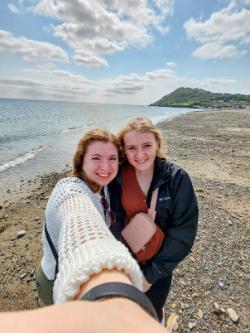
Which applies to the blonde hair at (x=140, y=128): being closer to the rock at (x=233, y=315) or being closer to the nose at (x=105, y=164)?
the nose at (x=105, y=164)

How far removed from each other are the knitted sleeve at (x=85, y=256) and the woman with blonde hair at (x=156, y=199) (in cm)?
133

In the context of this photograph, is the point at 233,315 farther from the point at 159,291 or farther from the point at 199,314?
the point at 159,291

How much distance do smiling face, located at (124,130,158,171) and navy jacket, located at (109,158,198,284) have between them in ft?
0.44

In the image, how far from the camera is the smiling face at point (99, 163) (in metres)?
2.86

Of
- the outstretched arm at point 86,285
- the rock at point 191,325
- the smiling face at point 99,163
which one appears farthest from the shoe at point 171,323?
the outstretched arm at point 86,285

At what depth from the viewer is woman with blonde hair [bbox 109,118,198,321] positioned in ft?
10.0

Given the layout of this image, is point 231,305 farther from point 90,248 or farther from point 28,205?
point 28,205

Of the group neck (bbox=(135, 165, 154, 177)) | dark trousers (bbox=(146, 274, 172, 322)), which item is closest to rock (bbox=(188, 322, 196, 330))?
dark trousers (bbox=(146, 274, 172, 322))

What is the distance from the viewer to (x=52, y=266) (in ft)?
8.16

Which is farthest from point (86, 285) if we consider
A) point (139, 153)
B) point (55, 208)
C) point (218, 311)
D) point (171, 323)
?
point (218, 311)

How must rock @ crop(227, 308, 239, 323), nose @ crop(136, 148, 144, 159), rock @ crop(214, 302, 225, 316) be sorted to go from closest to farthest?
nose @ crop(136, 148, 144, 159), rock @ crop(227, 308, 239, 323), rock @ crop(214, 302, 225, 316)

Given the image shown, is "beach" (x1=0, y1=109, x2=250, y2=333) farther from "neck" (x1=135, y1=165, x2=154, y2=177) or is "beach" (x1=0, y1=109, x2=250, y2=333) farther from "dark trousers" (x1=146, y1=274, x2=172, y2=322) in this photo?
"neck" (x1=135, y1=165, x2=154, y2=177)

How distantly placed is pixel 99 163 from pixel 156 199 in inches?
28.2

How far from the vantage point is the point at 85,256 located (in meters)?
1.36
